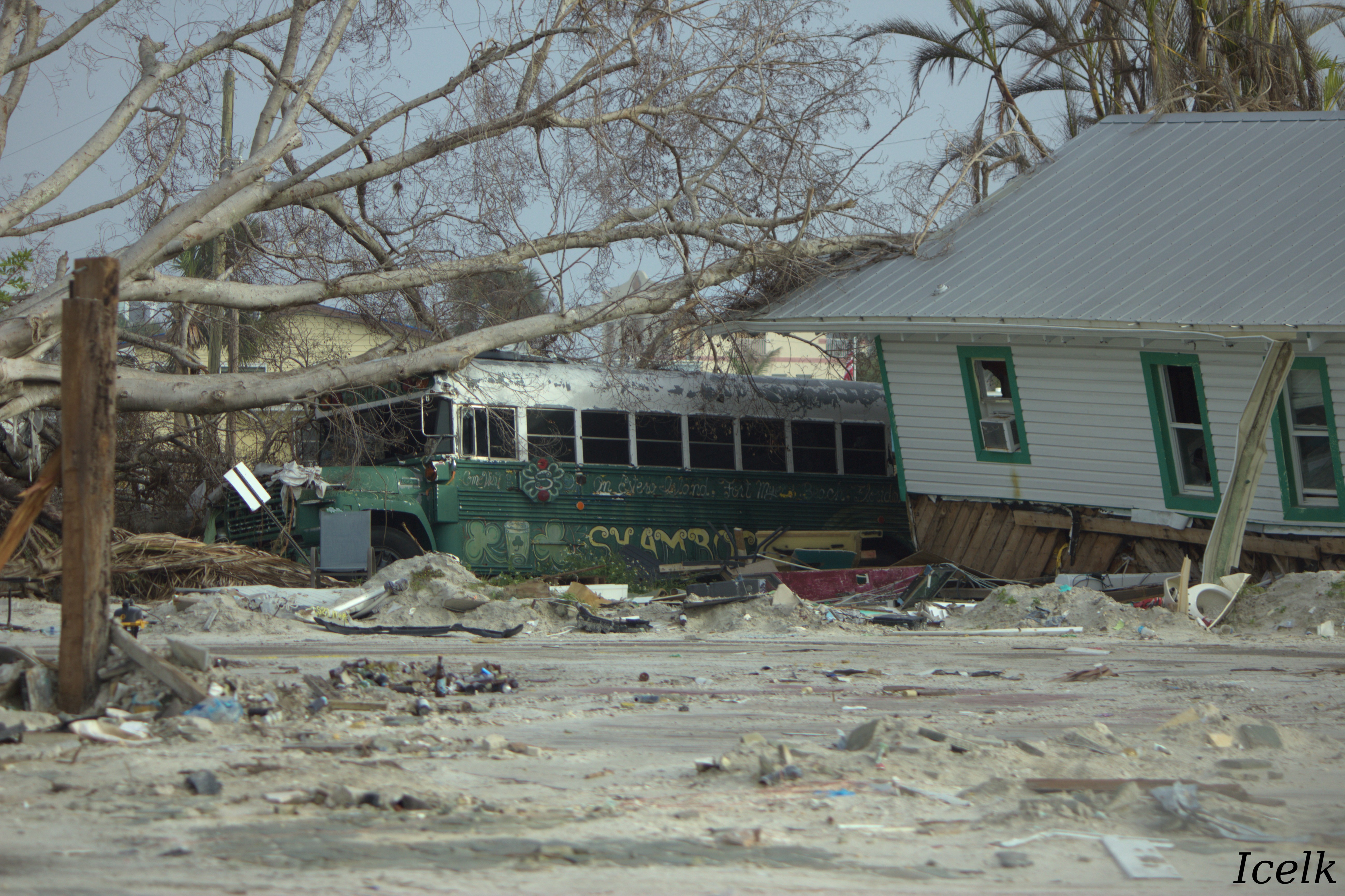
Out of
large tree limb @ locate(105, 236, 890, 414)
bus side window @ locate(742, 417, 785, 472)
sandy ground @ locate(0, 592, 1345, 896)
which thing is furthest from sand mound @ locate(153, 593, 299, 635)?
bus side window @ locate(742, 417, 785, 472)

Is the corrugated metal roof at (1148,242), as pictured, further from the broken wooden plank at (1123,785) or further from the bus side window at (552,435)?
the broken wooden plank at (1123,785)

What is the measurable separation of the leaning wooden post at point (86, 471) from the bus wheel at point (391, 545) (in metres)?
8.96

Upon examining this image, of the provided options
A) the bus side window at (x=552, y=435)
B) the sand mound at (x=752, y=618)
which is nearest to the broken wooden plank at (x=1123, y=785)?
the sand mound at (x=752, y=618)

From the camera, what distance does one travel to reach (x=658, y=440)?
1683 cm

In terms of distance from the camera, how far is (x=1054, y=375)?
14695 mm

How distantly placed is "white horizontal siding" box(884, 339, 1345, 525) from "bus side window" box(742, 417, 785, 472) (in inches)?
87.4

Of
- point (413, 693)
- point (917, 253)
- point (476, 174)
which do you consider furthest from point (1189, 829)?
point (917, 253)

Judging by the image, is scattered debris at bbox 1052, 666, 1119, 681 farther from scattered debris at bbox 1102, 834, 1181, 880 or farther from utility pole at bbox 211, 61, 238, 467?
utility pole at bbox 211, 61, 238, 467

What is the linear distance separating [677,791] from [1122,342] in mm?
10880

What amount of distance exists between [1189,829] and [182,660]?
15.1 ft

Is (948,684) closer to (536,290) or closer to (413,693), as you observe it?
(413,693)

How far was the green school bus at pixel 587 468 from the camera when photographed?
14766mm

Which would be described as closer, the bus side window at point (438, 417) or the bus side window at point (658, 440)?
the bus side window at point (438, 417)

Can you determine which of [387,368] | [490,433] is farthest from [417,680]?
[490,433]
